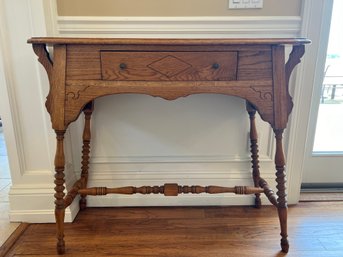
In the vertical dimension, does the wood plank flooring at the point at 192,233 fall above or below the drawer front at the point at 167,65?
below

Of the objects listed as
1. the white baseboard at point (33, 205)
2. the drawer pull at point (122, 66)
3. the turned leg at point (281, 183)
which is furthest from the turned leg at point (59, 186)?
the turned leg at point (281, 183)

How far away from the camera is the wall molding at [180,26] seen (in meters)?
1.28

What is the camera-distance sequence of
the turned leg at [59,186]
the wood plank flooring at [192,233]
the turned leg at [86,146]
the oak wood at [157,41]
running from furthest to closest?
1. the turned leg at [86,146]
2. the wood plank flooring at [192,233]
3. the turned leg at [59,186]
4. the oak wood at [157,41]

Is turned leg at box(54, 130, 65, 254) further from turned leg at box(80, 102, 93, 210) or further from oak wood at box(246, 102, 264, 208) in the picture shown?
oak wood at box(246, 102, 264, 208)

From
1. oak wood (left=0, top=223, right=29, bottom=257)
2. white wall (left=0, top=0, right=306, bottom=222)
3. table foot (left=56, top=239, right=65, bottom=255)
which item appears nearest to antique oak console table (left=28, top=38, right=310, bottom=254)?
white wall (left=0, top=0, right=306, bottom=222)

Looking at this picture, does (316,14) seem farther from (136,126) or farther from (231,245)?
(231,245)

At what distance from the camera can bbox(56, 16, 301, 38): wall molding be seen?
4.19 ft

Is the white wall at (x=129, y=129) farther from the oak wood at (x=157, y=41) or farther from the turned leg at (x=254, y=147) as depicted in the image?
the oak wood at (x=157, y=41)

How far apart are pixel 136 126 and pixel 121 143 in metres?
0.12

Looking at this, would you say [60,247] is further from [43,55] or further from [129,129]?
[43,55]

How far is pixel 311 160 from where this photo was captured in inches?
66.0

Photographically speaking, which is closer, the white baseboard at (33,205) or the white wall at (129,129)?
the white wall at (129,129)

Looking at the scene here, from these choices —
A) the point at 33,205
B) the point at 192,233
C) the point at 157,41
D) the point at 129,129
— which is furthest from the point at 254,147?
the point at 33,205

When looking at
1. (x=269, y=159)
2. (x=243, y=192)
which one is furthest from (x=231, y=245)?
(x=269, y=159)
